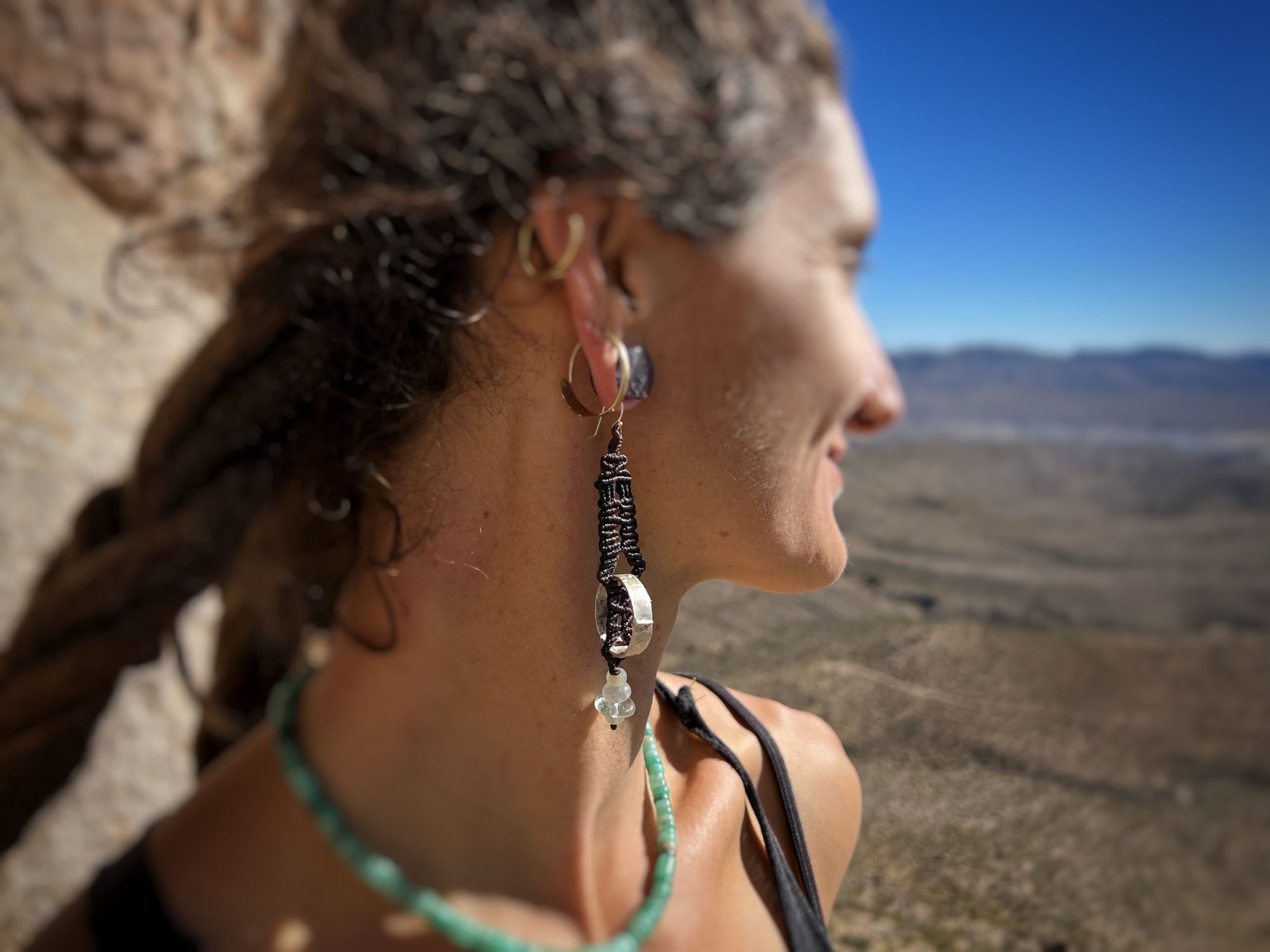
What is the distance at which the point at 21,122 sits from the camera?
2164 millimetres

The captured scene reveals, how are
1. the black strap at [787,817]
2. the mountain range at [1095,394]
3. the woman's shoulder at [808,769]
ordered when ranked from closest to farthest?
the black strap at [787,817], the woman's shoulder at [808,769], the mountain range at [1095,394]

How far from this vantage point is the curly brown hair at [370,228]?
78 cm

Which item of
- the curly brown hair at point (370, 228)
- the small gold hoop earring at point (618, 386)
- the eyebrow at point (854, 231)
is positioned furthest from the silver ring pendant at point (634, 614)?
the eyebrow at point (854, 231)

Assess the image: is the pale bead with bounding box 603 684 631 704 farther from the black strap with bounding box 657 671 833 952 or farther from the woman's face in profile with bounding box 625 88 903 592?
the black strap with bounding box 657 671 833 952

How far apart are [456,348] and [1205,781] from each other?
1418mm

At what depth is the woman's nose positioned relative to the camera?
96 cm

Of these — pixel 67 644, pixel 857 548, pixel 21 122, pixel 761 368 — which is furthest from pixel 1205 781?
pixel 21 122

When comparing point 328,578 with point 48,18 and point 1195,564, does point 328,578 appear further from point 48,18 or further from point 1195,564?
point 1195,564

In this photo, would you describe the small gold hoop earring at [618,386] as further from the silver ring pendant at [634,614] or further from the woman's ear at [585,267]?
the silver ring pendant at [634,614]

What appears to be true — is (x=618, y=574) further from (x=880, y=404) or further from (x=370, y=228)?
(x=370, y=228)

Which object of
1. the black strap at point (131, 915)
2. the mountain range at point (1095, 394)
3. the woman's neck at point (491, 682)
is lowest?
the mountain range at point (1095, 394)

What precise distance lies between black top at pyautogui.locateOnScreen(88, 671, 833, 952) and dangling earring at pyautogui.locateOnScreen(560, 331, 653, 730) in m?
0.43

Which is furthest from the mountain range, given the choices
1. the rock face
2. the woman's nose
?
the woman's nose

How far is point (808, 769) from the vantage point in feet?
4.54
